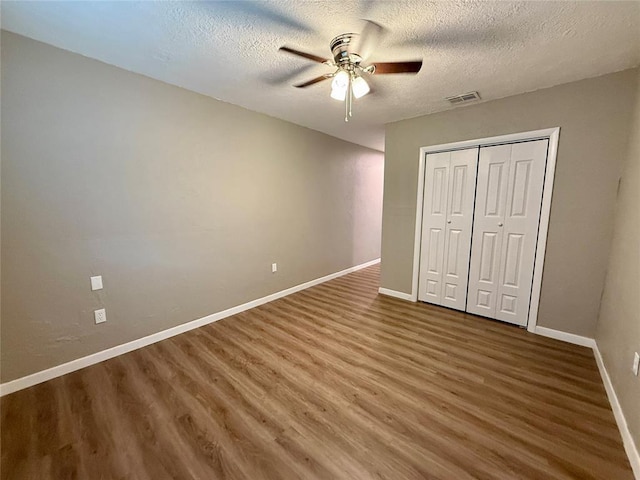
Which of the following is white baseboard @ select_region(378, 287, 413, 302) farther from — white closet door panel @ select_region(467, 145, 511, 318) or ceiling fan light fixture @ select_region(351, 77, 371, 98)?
ceiling fan light fixture @ select_region(351, 77, 371, 98)

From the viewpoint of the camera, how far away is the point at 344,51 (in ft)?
5.60

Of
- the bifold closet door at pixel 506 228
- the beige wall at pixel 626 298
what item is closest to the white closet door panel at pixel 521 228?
the bifold closet door at pixel 506 228

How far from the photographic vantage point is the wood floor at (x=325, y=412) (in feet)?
4.41

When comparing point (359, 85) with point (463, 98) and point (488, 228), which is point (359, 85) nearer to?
point (463, 98)

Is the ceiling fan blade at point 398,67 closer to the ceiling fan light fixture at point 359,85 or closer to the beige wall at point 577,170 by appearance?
the ceiling fan light fixture at point 359,85

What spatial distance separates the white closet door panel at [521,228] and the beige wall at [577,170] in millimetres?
132

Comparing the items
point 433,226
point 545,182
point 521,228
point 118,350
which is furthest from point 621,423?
point 118,350

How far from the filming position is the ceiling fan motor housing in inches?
64.7

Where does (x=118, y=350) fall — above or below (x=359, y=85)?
below

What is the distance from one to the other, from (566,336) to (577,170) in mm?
1547

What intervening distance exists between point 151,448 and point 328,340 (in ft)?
4.93

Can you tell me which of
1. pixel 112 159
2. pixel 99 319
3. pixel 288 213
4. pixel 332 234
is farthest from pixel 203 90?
pixel 332 234

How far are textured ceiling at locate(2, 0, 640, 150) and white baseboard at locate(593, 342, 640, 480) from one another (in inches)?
90.5

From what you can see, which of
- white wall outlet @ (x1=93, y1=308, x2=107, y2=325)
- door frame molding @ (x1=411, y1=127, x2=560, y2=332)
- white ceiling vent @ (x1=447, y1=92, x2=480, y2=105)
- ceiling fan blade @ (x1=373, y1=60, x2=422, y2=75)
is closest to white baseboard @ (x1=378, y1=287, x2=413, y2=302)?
door frame molding @ (x1=411, y1=127, x2=560, y2=332)
